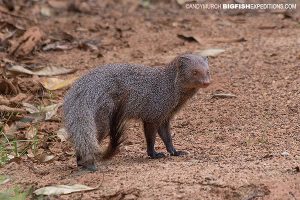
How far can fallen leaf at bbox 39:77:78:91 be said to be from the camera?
6548mm

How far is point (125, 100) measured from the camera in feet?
17.0

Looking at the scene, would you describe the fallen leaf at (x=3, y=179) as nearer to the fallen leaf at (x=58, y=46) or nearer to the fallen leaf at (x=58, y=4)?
the fallen leaf at (x=58, y=46)

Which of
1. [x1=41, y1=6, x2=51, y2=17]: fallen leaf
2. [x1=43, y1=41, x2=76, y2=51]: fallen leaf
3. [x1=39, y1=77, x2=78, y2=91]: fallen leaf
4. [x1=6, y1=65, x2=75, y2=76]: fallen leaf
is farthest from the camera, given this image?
[x1=41, y1=6, x2=51, y2=17]: fallen leaf

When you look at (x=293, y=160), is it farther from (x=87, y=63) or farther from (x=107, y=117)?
(x=87, y=63)

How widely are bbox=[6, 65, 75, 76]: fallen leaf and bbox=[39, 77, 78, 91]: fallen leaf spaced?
258 millimetres

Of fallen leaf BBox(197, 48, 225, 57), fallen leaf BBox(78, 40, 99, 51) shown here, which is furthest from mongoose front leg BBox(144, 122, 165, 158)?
fallen leaf BBox(78, 40, 99, 51)

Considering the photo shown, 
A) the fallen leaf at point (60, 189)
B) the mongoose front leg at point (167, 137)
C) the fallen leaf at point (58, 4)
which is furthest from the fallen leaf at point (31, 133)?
the fallen leaf at point (58, 4)

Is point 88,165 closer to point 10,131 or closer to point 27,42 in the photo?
point 10,131

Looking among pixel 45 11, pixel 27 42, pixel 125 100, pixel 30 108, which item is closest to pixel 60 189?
pixel 125 100

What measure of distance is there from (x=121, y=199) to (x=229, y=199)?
1.92ft

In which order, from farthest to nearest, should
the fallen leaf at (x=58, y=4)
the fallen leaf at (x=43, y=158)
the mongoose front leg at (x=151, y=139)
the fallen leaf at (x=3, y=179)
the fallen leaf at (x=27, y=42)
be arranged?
the fallen leaf at (x=58, y=4)
the fallen leaf at (x=27, y=42)
the mongoose front leg at (x=151, y=139)
the fallen leaf at (x=43, y=158)
the fallen leaf at (x=3, y=179)

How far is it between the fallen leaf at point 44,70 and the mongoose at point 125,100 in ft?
6.01

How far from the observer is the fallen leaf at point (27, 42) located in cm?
751

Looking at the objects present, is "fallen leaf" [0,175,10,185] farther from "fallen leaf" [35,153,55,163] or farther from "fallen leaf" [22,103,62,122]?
"fallen leaf" [22,103,62,122]
